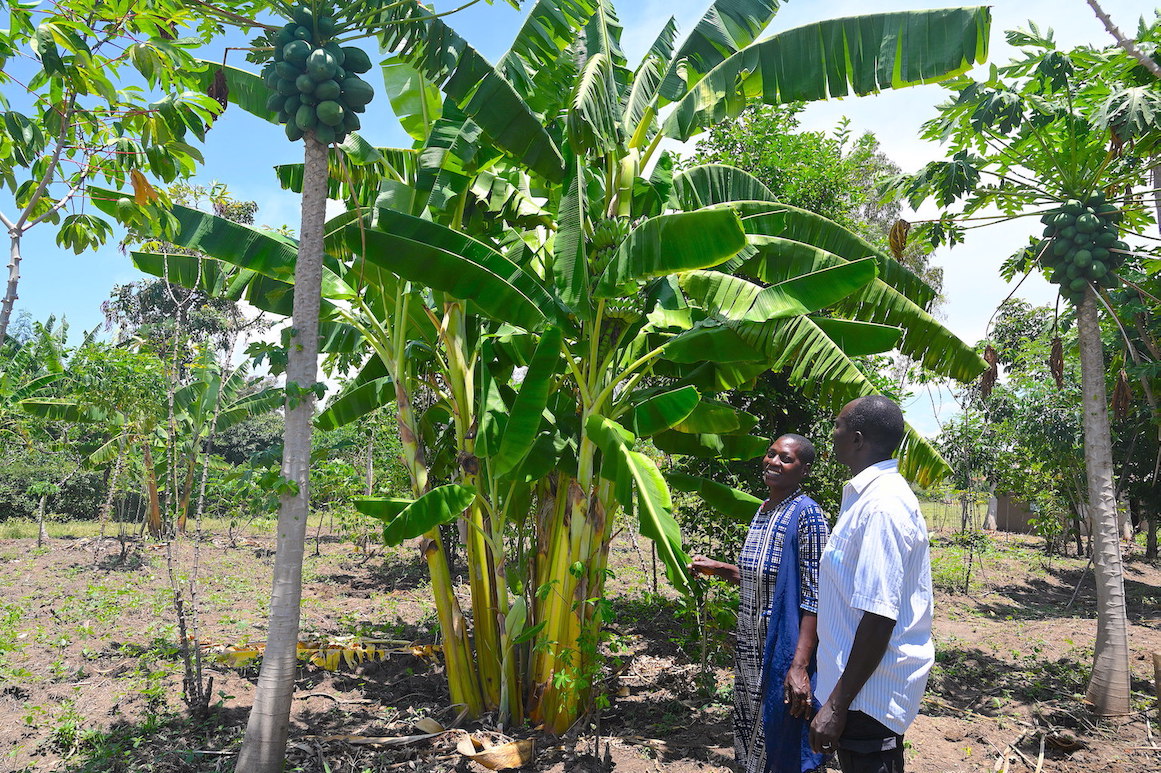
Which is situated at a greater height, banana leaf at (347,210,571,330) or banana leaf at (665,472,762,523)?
banana leaf at (347,210,571,330)

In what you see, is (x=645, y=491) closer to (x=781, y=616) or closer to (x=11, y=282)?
(x=781, y=616)

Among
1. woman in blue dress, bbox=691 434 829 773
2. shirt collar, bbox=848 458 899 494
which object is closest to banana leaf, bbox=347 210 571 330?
woman in blue dress, bbox=691 434 829 773

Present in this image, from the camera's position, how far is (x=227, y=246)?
532 cm

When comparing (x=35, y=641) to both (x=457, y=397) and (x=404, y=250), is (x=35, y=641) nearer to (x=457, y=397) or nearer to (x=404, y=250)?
(x=457, y=397)

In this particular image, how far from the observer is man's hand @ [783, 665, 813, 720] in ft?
9.75

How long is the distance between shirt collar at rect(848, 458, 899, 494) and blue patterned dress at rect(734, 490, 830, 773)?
0.84 m

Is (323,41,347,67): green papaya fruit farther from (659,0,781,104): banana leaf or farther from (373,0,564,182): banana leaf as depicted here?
(659,0,781,104): banana leaf

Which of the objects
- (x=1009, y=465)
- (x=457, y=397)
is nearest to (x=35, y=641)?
(x=457, y=397)

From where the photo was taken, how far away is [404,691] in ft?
20.6

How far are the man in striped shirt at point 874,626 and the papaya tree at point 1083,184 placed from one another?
4.61 m

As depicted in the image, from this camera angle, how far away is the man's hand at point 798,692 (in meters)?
2.97

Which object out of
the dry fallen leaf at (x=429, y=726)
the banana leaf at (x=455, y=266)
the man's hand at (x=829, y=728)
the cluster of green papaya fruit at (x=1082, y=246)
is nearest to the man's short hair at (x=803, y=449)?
the man's hand at (x=829, y=728)

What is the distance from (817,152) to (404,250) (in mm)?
5064

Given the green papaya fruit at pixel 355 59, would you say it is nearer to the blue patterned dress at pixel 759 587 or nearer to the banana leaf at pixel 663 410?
the banana leaf at pixel 663 410
